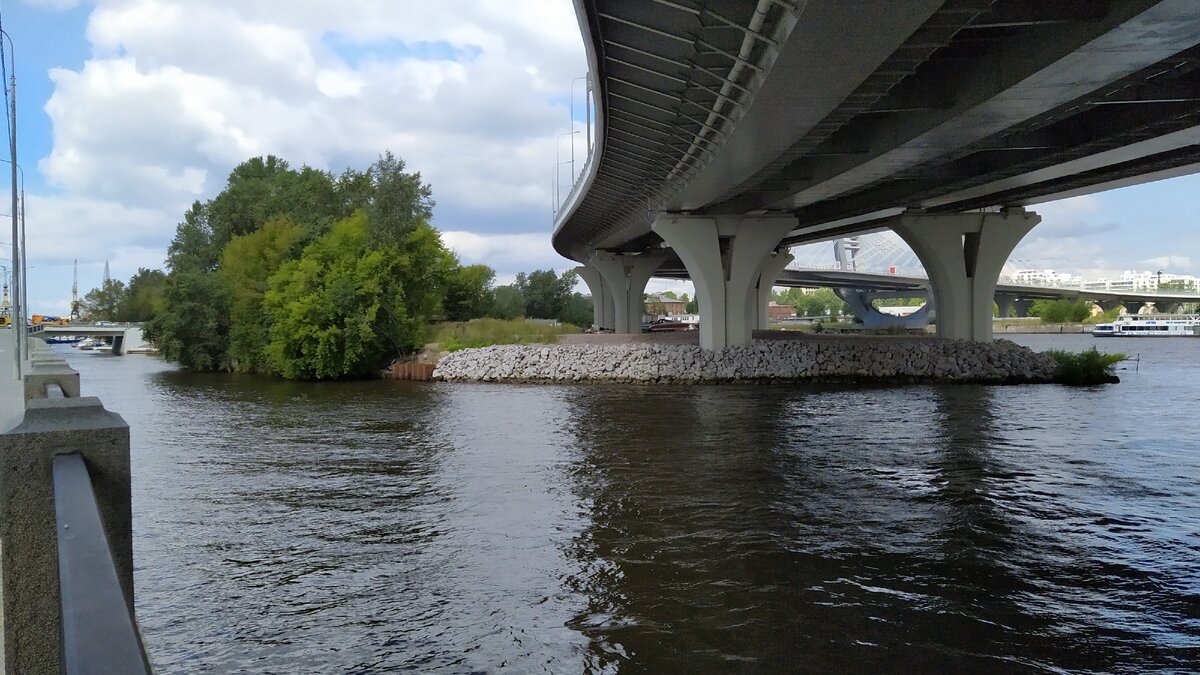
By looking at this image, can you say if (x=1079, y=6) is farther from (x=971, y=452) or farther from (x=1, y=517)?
(x=1, y=517)

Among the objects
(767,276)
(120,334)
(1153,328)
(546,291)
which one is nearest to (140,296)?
(120,334)

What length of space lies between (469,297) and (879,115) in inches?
2199

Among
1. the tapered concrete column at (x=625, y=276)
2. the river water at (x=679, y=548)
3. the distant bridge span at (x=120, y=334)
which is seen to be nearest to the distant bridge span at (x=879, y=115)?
the river water at (x=679, y=548)

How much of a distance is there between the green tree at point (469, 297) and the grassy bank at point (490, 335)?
43.4 ft

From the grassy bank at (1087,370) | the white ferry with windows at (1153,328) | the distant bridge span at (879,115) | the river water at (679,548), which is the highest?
the distant bridge span at (879,115)

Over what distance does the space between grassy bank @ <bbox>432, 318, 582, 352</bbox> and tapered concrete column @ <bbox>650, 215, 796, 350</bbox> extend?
46.3ft

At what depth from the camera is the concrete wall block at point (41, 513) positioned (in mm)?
3340

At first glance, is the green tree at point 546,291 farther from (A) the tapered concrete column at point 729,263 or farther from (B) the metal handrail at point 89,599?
(B) the metal handrail at point 89,599

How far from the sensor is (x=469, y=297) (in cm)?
7650

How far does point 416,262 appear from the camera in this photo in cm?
5894


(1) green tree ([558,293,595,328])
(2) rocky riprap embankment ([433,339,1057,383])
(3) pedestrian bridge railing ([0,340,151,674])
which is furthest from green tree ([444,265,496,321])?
(3) pedestrian bridge railing ([0,340,151,674])

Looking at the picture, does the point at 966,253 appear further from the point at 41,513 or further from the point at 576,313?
the point at 576,313

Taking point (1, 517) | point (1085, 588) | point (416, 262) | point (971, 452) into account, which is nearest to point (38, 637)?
point (1, 517)

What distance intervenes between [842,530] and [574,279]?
9607 cm
